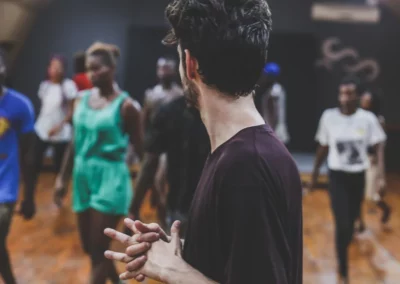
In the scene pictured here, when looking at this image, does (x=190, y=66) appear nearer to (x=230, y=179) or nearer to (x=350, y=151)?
(x=230, y=179)

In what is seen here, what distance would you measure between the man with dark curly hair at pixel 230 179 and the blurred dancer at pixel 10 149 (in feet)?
5.78

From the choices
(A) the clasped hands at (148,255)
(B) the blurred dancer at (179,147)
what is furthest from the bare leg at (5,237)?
(A) the clasped hands at (148,255)

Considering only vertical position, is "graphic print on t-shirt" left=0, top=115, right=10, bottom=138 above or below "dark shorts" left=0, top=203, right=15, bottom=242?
above

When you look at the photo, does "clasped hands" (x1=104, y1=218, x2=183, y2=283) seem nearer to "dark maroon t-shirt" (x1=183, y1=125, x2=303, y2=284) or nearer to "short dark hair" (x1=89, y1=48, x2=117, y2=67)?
"dark maroon t-shirt" (x1=183, y1=125, x2=303, y2=284)

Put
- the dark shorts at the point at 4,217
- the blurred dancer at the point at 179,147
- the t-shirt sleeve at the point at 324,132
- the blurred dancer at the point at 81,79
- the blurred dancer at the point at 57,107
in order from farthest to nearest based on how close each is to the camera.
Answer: the blurred dancer at the point at 57,107 → the blurred dancer at the point at 81,79 → the t-shirt sleeve at the point at 324,132 → the dark shorts at the point at 4,217 → the blurred dancer at the point at 179,147

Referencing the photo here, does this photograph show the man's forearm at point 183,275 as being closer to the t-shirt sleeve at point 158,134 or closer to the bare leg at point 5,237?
A: the t-shirt sleeve at point 158,134

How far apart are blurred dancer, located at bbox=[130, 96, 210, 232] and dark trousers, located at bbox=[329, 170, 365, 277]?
4.30ft

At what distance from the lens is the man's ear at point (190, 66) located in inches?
40.4

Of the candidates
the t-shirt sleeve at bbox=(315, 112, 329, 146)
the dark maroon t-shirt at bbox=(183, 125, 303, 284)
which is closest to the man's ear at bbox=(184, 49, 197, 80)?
the dark maroon t-shirt at bbox=(183, 125, 303, 284)

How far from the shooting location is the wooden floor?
3.75 meters

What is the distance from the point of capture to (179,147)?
2537 millimetres

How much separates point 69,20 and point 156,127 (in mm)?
7174

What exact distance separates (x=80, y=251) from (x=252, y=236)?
11.7 feet

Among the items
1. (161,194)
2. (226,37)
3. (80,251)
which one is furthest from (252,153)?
(161,194)
